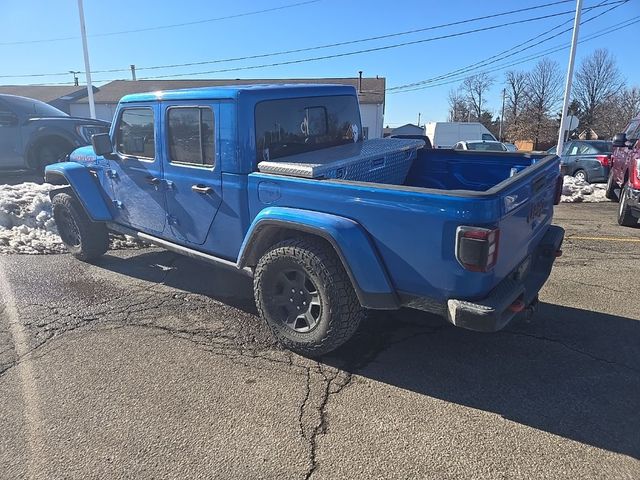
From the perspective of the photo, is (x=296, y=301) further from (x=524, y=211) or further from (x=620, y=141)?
(x=620, y=141)

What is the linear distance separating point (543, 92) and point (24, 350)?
222 feet

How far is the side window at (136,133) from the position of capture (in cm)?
438

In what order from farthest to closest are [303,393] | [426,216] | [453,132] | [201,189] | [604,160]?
[453,132] < [604,160] < [201,189] < [303,393] < [426,216]

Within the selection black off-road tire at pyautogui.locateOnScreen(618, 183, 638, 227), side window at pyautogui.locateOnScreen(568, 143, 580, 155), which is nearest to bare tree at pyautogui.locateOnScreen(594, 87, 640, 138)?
side window at pyautogui.locateOnScreen(568, 143, 580, 155)

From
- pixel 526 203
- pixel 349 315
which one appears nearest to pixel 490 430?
pixel 349 315

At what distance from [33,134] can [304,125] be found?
866cm

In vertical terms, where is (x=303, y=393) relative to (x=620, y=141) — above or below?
below

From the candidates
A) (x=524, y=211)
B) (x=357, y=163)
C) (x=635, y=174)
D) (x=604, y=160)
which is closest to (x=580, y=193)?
(x=604, y=160)

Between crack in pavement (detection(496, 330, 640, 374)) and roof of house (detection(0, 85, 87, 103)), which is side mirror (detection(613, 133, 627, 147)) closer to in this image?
crack in pavement (detection(496, 330, 640, 374))

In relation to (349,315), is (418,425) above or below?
below

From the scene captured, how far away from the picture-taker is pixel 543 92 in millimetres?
60344

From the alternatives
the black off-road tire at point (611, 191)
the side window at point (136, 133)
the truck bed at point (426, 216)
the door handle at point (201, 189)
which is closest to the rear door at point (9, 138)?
the side window at point (136, 133)

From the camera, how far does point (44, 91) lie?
128 feet

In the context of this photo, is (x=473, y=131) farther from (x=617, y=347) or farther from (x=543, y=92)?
(x=543, y=92)
